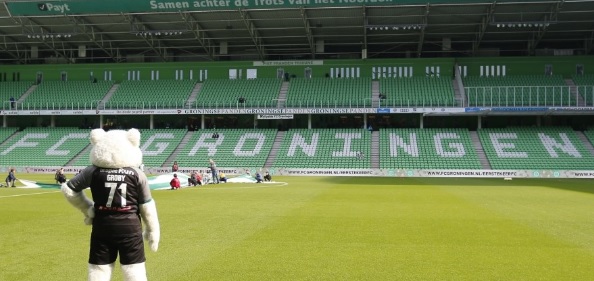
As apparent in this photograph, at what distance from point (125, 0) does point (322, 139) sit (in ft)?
69.8

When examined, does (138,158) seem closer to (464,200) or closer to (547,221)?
(547,221)

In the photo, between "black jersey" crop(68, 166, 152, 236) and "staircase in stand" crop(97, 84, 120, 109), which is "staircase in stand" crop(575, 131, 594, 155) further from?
"black jersey" crop(68, 166, 152, 236)

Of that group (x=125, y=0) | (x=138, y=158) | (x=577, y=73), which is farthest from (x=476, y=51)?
(x=138, y=158)

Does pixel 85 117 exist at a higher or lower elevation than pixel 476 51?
lower

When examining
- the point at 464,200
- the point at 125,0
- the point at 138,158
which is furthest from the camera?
the point at 125,0

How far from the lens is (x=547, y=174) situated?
139 feet

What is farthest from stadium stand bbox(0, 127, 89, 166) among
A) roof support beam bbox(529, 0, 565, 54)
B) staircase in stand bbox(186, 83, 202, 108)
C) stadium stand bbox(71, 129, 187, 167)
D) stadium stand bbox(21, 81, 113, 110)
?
roof support beam bbox(529, 0, 565, 54)

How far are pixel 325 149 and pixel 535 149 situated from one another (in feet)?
59.7

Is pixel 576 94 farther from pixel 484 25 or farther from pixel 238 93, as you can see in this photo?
pixel 238 93

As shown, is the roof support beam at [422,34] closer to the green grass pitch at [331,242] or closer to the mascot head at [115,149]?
the green grass pitch at [331,242]

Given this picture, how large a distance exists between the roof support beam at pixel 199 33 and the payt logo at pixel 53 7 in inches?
390

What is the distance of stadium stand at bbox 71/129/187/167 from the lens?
48.5m

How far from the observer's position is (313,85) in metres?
55.5

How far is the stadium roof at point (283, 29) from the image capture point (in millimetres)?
44875
